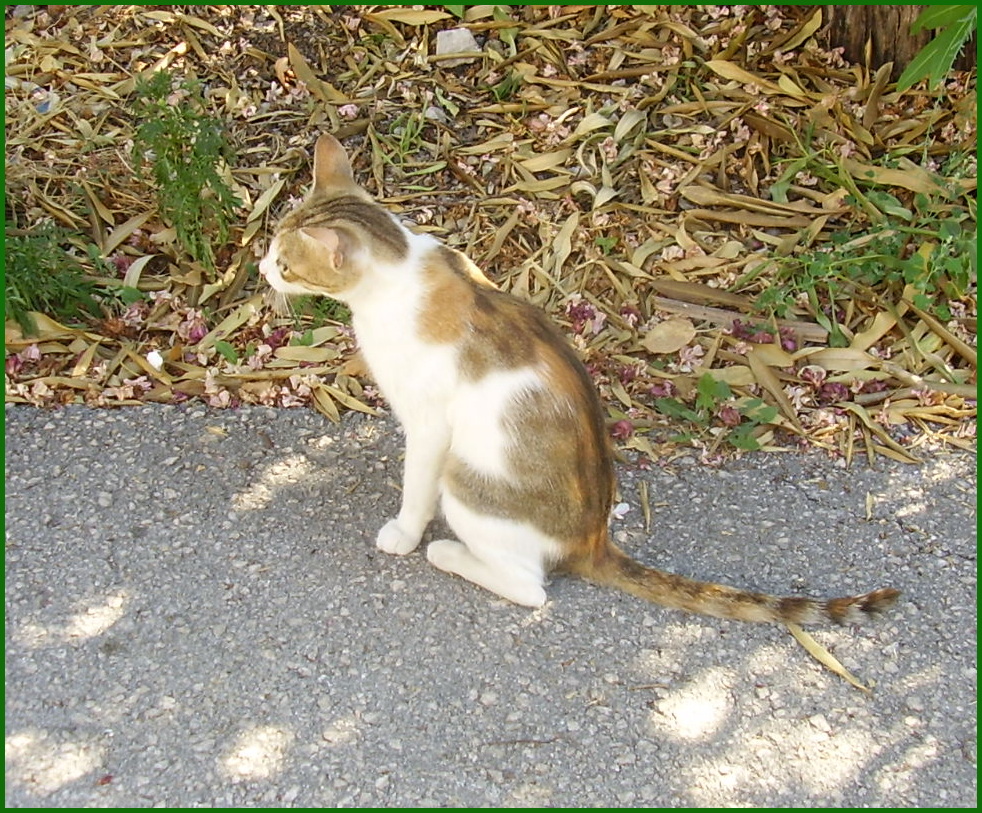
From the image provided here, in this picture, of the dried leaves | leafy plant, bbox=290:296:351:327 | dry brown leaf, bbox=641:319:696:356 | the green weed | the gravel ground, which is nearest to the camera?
the gravel ground

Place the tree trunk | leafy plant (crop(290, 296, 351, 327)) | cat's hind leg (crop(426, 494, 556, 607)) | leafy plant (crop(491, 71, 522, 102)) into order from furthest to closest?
leafy plant (crop(491, 71, 522, 102)) < the tree trunk < leafy plant (crop(290, 296, 351, 327)) < cat's hind leg (crop(426, 494, 556, 607))

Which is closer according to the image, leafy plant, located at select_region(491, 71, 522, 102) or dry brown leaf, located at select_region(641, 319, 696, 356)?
dry brown leaf, located at select_region(641, 319, 696, 356)

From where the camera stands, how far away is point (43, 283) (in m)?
4.94

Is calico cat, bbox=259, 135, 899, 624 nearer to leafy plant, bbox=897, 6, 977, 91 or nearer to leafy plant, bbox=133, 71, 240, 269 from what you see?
leafy plant, bbox=133, 71, 240, 269

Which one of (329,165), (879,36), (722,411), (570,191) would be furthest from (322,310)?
(879,36)

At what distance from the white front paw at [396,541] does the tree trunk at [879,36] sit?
3.40 meters

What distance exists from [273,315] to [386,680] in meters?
2.10

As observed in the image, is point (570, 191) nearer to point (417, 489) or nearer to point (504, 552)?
point (417, 489)

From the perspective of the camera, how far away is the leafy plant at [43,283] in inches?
193

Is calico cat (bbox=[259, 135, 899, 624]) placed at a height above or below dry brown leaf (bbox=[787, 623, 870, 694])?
above

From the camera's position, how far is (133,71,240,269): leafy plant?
4.84m

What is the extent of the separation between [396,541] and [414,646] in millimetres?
466

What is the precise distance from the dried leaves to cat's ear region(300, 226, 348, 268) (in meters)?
1.21

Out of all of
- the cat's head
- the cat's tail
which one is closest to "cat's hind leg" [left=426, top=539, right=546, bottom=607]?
the cat's tail
